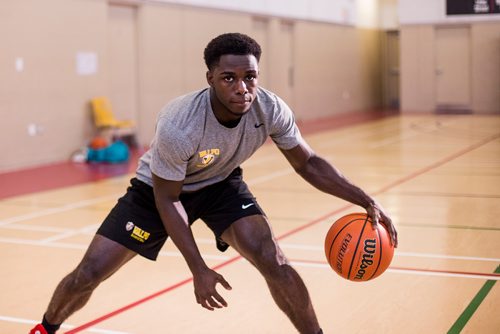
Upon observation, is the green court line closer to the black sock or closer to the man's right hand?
the man's right hand

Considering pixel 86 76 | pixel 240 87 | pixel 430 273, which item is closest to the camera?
pixel 240 87

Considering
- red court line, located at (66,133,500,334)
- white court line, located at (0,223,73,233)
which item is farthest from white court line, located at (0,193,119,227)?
red court line, located at (66,133,500,334)

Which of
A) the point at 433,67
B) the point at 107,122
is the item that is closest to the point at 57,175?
the point at 107,122

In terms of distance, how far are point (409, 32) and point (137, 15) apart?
38.5 ft

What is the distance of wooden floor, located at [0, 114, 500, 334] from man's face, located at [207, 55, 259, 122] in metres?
1.57

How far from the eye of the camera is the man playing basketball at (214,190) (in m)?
3.38

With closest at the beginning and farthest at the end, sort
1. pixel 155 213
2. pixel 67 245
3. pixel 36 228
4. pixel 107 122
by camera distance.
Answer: pixel 155 213 → pixel 67 245 → pixel 36 228 → pixel 107 122

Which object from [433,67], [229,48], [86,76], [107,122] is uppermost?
[433,67]

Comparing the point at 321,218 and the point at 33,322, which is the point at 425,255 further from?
the point at 33,322

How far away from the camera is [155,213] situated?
384cm

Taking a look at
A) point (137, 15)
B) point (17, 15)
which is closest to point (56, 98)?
point (17, 15)

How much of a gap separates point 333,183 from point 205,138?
2.42ft

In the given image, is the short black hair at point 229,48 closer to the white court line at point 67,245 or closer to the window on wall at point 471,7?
the white court line at point 67,245

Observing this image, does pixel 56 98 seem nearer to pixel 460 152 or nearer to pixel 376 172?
pixel 376 172
